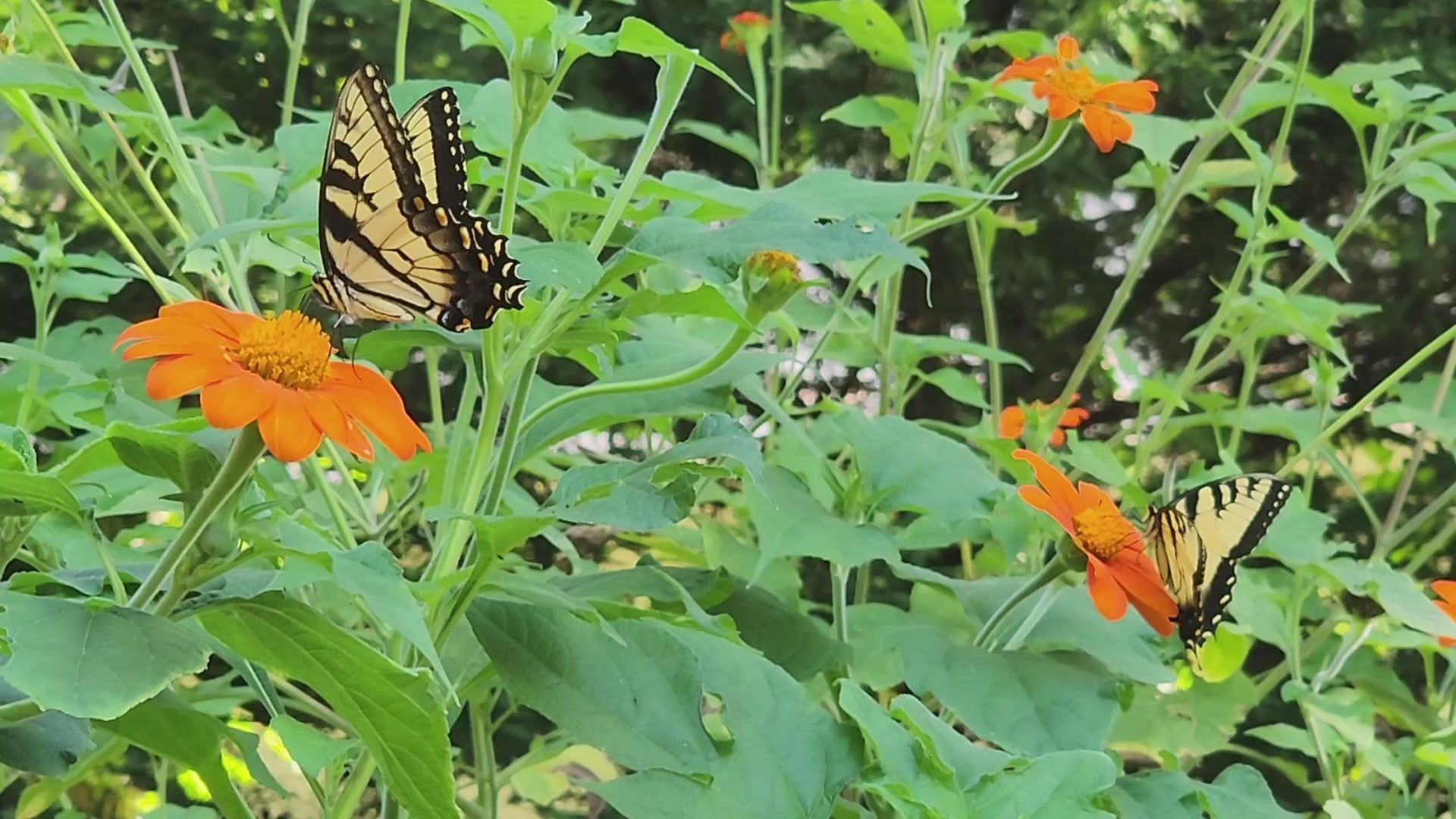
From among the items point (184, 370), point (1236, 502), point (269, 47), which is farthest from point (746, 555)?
point (269, 47)

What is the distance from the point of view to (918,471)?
0.56 m

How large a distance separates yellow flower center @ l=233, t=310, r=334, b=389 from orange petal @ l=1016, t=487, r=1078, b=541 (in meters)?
0.32

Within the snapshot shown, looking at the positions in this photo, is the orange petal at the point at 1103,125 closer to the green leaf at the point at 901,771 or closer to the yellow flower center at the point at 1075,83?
the yellow flower center at the point at 1075,83

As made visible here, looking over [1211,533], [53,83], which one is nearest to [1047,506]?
[1211,533]

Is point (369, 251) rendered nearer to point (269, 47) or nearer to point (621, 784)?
point (621, 784)

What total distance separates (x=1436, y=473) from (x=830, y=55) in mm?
945

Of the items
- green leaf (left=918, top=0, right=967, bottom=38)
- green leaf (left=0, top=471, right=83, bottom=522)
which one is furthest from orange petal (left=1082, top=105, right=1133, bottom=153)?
green leaf (left=0, top=471, right=83, bottom=522)

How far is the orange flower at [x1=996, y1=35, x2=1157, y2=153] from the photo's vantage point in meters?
0.67

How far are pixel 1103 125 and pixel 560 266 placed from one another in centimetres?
42

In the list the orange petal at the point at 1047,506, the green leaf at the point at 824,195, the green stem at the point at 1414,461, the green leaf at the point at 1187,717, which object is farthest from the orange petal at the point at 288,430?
the green stem at the point at 1414,461

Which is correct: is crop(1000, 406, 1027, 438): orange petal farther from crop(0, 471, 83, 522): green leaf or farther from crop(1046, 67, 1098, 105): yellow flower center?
crop(0, 471, 83, 522): green leaf

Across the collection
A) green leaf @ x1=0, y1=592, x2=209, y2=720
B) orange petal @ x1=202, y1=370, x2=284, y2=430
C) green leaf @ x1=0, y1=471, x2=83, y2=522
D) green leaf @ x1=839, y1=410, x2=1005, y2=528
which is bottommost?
green leaf @ x1=839, y1=410, x2=1005, y2=528

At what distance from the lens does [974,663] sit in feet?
1.74

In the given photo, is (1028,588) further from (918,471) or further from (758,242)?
(758,242)
